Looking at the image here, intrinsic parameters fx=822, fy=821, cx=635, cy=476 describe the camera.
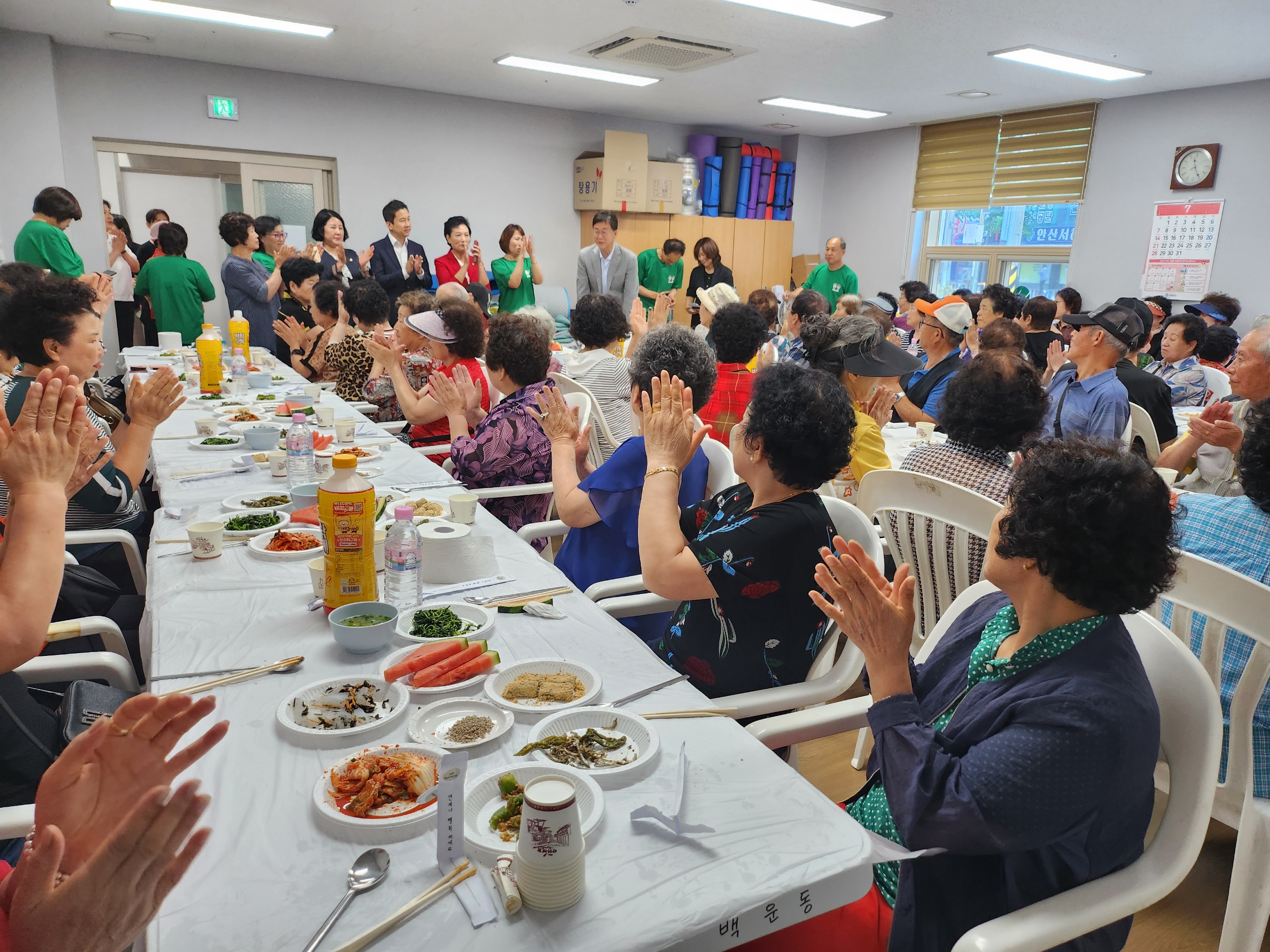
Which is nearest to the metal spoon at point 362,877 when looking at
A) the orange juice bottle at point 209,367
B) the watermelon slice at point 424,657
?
the watermelon slice at point 424,657

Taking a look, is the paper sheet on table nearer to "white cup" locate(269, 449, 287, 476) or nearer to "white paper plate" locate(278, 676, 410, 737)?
"white paper plate" locate(278, 676, 410, 737)

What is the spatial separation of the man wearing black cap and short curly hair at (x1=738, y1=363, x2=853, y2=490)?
2127 mm

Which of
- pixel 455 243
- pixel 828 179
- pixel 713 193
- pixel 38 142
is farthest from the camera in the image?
pixel 828 179

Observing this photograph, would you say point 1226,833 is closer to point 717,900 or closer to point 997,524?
point 997,524

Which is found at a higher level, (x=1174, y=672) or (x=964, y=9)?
(x=964, y=9)

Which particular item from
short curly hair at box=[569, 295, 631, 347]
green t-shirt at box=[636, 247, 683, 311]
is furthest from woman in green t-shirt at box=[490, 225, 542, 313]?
short curly hair at box=[569, 295, 631, 347]

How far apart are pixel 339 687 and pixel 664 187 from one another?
9.10 metres

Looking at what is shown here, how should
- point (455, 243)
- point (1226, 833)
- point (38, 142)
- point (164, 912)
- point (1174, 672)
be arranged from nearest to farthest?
point (164, 912)
point (1174, 672)
point (1226, 833)
point (38, 142)
point (455, 243)

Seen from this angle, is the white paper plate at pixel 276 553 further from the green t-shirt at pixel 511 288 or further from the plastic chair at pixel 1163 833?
the green t-shirt at pixel 511 288

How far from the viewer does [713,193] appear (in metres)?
10.2

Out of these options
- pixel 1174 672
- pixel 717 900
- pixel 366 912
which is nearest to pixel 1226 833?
pixel 1174 672

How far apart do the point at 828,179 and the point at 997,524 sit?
34.9 feet

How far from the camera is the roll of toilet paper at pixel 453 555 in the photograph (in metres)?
1.76

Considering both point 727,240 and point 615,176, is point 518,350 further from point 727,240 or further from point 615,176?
point 727,240
